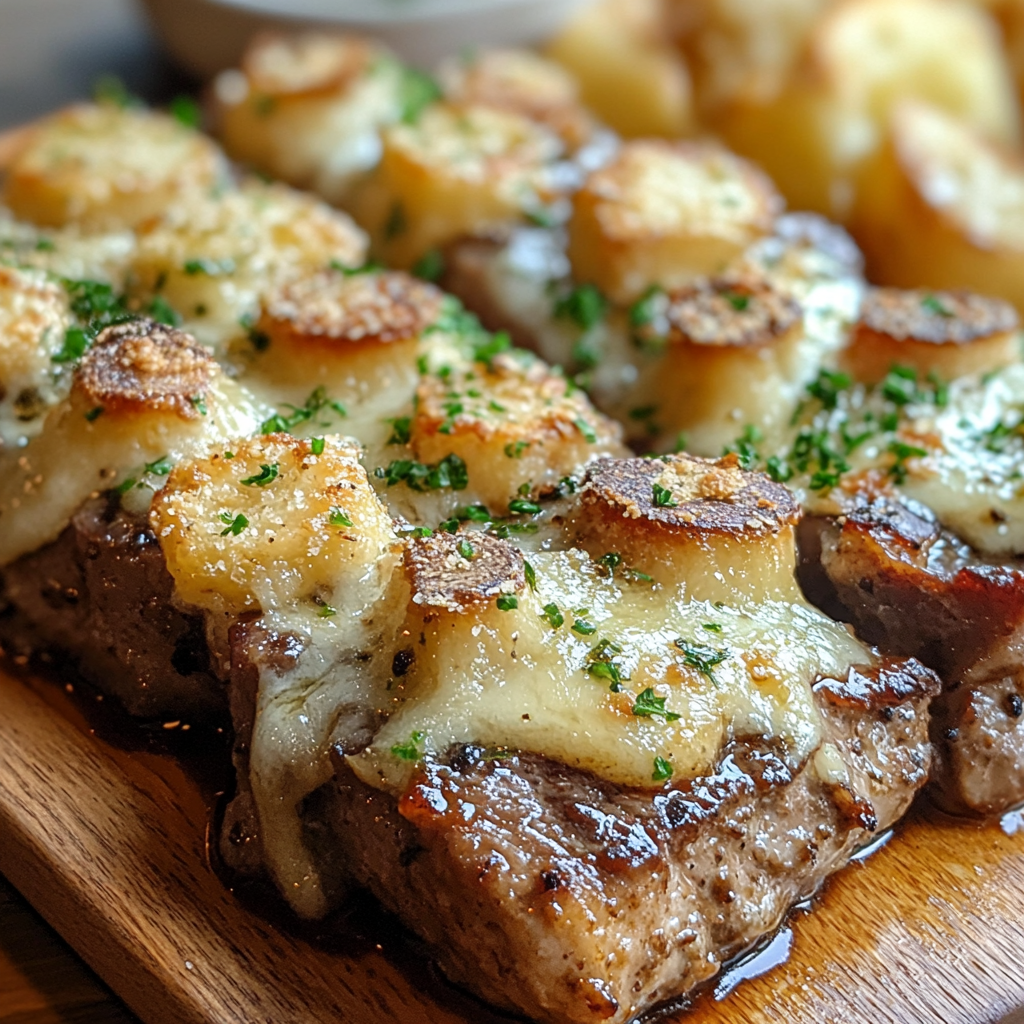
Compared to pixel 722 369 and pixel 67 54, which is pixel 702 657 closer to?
pixel 722 369

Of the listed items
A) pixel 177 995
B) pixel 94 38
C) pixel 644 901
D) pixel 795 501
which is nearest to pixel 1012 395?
pixel 795 501

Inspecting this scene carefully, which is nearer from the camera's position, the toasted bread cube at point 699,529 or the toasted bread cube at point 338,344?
the toasted bread cube at point 699,529

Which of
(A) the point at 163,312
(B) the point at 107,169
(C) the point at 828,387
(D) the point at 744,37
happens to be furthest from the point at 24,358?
(D) the point at 744,37

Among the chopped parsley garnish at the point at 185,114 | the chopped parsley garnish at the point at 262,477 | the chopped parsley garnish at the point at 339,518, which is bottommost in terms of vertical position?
the chopped parsley garnish at the point at 339,518

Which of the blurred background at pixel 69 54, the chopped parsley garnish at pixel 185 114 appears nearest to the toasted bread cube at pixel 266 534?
the chopped parsley garnish at pixel 185 114

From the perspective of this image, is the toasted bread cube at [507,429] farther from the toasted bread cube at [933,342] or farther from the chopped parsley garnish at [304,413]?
the toasted bread cube at [933,342]
